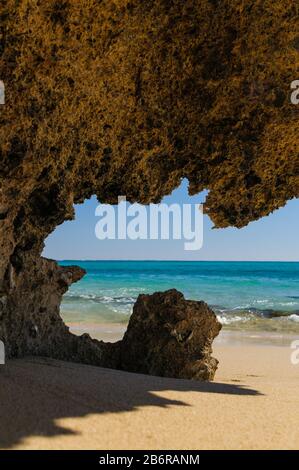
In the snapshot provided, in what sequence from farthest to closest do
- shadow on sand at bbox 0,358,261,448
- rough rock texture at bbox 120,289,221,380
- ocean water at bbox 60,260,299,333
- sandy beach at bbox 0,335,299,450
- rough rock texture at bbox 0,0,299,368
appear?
ocean water at bbox 60,260,299,333, rough rock texture at bbox 120,289,221,380, rough rock texture at bbox 0,0,299,368, shadow on sand at bbox 0,358,261,448, sandy beach at bbox 0,335,299,450

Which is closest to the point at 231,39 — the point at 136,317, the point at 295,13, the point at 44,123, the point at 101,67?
the point at 295,13

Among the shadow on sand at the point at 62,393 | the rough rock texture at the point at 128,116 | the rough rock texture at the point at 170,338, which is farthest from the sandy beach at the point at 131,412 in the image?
the rough rock texture at the point at 170,338

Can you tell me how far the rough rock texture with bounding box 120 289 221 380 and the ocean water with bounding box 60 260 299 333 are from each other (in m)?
10.6

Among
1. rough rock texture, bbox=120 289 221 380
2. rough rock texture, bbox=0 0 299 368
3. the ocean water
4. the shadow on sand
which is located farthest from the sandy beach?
the ocean water

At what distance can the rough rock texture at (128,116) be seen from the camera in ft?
10.6

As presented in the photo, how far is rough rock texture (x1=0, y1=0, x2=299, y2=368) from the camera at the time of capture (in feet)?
10.6

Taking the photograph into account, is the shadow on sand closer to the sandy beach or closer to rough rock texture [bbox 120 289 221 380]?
the sandy beach

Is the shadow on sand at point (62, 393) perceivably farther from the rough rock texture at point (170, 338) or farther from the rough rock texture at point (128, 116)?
the rough rock texture at point (170, 338)

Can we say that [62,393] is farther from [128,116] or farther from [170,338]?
[170,338]

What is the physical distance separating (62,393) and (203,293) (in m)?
31.3

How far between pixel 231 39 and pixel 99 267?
52878mm

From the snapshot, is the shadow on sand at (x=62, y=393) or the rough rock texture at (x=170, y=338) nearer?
the shadow on sand at (x=62, y=393)

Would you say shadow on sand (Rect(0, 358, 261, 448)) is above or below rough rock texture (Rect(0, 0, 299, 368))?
below

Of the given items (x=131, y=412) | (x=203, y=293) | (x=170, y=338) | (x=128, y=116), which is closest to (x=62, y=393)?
(x=131, y=412)
